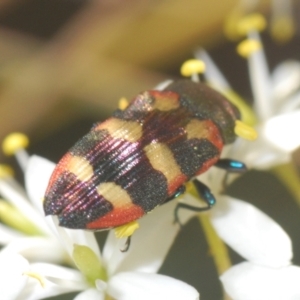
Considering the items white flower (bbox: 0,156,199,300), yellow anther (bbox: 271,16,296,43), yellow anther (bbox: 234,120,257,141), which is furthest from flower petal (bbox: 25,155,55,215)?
yellow anther (bbox: 271,16,296,43)

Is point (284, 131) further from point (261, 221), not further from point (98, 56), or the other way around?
point (98, 56)

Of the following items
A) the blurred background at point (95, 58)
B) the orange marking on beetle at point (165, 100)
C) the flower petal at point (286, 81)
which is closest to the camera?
the orange marking on beetle at point (165, 100)

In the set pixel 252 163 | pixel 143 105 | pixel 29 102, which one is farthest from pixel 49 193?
pixel 29 102

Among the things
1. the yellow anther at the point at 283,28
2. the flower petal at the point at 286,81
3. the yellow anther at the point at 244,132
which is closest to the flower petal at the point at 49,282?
the yellow anther at the point at 244,132

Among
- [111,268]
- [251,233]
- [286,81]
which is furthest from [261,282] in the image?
[286,81]

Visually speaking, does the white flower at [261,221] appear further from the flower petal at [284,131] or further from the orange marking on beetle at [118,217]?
the orange marking on beetle at [118,217]

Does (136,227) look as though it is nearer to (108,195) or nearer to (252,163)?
(108,195)

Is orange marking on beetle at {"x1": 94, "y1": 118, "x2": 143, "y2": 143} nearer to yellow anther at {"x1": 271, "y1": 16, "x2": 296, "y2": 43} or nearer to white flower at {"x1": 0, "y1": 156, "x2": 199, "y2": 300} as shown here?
white flower at {"x1": 0, "y1": 156, "x2": 199, "y2": 300}

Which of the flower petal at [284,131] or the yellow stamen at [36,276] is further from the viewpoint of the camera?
the flower petal at [284,131]
